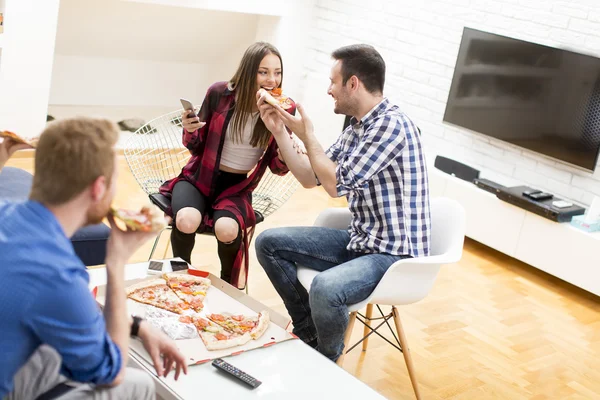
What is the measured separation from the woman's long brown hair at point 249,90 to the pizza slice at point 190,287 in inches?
31.9

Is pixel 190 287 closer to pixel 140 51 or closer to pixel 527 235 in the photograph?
pixel 527 235

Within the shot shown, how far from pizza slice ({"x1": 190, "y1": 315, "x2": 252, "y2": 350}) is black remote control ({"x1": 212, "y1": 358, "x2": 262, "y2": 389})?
81 millimetres

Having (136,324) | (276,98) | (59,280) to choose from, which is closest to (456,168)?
(276,98)

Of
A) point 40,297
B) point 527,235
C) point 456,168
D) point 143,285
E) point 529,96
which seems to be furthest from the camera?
point 456,168

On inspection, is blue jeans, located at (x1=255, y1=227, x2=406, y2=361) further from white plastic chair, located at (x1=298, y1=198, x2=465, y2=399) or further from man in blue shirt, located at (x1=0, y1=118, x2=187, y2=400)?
man in blue shirt, located at (x1=0, y1=118, x2=187, y2=400)

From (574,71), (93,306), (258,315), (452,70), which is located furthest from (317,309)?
(452,70)

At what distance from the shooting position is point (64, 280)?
1.44m

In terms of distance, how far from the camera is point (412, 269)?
260 centimetres

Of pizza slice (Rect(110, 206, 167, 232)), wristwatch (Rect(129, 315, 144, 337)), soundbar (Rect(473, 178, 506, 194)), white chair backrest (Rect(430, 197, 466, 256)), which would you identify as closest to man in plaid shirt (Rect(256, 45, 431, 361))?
white chair backrest (Rect(430, 197, 466, 256))

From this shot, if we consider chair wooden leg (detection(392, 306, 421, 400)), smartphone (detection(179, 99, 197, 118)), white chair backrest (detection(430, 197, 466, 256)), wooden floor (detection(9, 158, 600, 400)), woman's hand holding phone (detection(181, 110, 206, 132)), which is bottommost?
wooden floor (detection(9, 158, 600, 400))

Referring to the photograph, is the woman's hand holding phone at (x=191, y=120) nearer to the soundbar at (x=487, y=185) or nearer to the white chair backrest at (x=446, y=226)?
the white chair backrest at (x=446, y=226)

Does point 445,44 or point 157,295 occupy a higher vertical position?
point 445,44

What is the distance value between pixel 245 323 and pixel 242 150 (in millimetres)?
1060

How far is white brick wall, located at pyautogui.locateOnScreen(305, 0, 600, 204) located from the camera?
4.46 m
